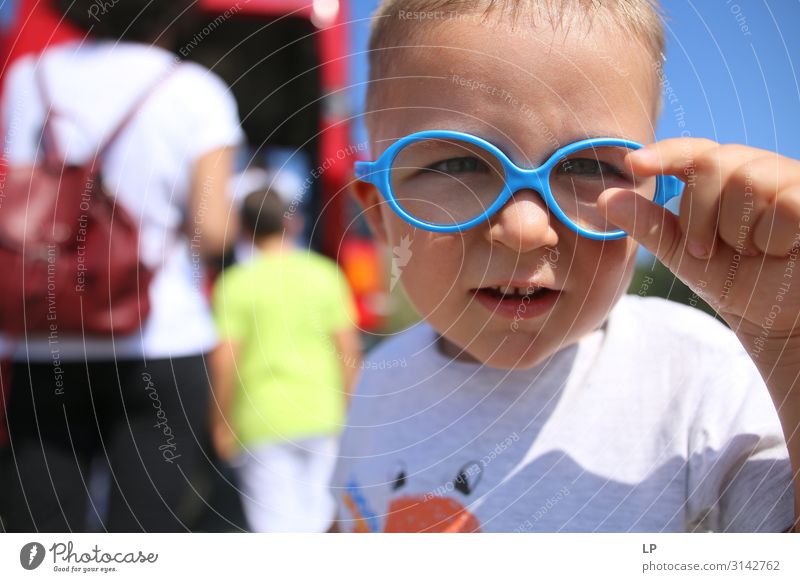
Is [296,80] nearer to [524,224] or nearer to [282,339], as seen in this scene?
[282,339]

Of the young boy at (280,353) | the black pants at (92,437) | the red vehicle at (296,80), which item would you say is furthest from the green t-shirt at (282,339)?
the black pants at (92,437)

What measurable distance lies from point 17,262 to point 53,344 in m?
0.11

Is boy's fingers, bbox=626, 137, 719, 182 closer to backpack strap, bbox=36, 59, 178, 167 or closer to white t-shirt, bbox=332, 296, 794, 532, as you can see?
white t-shirt, bbox=332, 296, 794, 532

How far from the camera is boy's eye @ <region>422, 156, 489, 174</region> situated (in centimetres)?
53

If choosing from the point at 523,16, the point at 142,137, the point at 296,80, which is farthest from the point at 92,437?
the point at 296,80

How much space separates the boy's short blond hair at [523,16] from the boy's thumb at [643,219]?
0.13 metres

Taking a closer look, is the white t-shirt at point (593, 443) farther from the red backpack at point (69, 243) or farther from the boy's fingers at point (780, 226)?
the red backpack at point (69, 243)

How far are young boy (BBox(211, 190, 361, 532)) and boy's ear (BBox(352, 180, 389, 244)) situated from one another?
2.65 ft

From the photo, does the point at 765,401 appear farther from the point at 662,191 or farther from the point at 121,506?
the point at 121,506

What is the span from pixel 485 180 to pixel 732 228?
6.7 inches

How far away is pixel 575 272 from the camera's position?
1.71 feet

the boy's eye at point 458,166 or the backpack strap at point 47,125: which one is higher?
the backpack strap at point 47,125

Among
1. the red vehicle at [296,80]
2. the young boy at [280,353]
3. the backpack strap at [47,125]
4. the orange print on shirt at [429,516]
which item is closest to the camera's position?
the orange print on shirt at [429,516]

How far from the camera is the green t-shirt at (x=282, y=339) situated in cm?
156
